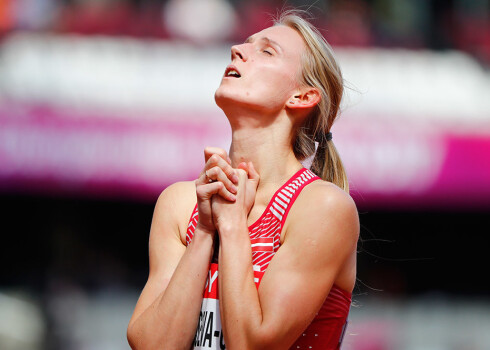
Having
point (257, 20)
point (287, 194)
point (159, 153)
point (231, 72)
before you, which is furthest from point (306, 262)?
point (257, 20)

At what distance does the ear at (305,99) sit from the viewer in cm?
290

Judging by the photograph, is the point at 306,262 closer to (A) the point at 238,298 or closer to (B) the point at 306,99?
(A) the point at 238,298

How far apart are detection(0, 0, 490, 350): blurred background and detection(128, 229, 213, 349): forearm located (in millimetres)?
6234

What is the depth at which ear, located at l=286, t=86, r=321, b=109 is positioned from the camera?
2.90 metres

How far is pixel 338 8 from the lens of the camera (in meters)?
11.0

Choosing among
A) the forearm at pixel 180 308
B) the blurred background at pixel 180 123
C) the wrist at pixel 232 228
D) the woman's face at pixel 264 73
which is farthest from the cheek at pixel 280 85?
the blurred background at pixel 180 123

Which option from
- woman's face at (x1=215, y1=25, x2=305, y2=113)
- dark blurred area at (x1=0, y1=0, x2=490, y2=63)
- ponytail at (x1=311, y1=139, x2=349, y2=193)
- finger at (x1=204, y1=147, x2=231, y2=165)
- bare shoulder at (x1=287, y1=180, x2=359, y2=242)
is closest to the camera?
bare shoulder at (x1=287, y1=180, x2=359, y2=242)

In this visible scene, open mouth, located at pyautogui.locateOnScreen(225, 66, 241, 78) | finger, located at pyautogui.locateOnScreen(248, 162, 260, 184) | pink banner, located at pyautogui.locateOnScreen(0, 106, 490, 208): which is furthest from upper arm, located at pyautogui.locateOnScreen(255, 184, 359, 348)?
pink banner, located at pyautogui.locateOnScreen(0, 106, 490, 208)

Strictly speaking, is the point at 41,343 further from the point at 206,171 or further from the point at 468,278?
the point at 206,171

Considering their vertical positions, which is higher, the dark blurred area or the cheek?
the cheek

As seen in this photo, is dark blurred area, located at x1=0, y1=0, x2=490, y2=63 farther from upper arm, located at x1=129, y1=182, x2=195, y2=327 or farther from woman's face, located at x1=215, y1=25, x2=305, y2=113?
upper arm, located at x1=129, y1=182, x2=195, y2=327

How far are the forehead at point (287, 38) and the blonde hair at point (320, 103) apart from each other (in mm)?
26

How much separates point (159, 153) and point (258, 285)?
7.18 m

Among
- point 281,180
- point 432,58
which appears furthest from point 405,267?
point 281,180
